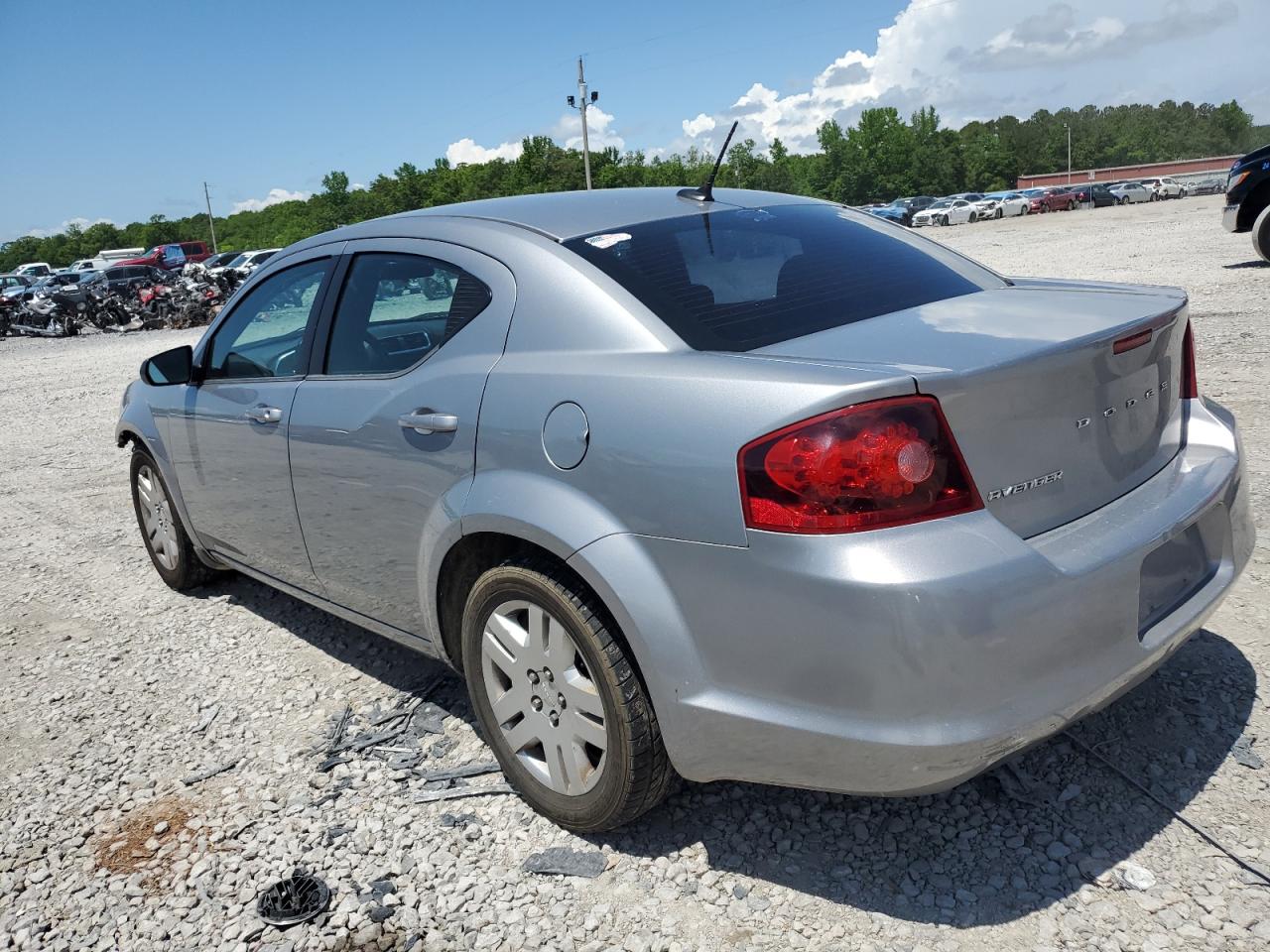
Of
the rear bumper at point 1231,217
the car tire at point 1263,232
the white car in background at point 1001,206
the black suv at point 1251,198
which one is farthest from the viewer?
the white car in background at point 1001,206

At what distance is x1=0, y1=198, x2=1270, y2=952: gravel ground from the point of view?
2.40 metres

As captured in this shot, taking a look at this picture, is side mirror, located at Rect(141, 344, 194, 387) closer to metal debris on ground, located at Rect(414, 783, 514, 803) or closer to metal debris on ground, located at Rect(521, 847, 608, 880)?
metal debris on ground, located at Rect(414, 783, 514, 803)

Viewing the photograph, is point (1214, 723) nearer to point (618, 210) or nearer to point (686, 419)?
point (686, 419)

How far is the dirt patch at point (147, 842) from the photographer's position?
2.88 m

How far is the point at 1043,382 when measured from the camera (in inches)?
88.6

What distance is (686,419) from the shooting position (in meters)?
2.28

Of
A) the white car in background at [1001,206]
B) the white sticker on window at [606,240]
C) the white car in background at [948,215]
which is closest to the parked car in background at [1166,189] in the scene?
the white car in background at [1001,206]

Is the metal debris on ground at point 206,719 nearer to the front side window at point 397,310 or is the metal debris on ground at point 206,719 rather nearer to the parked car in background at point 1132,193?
the front side window at point 397,310

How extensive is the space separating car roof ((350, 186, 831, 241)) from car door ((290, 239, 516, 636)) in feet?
0.61

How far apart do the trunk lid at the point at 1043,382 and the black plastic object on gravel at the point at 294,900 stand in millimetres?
1838

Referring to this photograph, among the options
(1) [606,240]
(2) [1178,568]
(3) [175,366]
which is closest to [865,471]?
(2) [1178,568]

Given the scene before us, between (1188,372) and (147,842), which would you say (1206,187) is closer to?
(1188,372)

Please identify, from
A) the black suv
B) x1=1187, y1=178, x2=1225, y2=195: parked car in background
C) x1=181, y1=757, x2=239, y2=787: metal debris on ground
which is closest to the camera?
x1=181, y1=757, x2=239, y2=787: metal debris on ground

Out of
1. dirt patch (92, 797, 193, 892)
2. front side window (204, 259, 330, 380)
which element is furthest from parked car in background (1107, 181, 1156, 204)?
dirt patch (92, 797, 193, 892)
